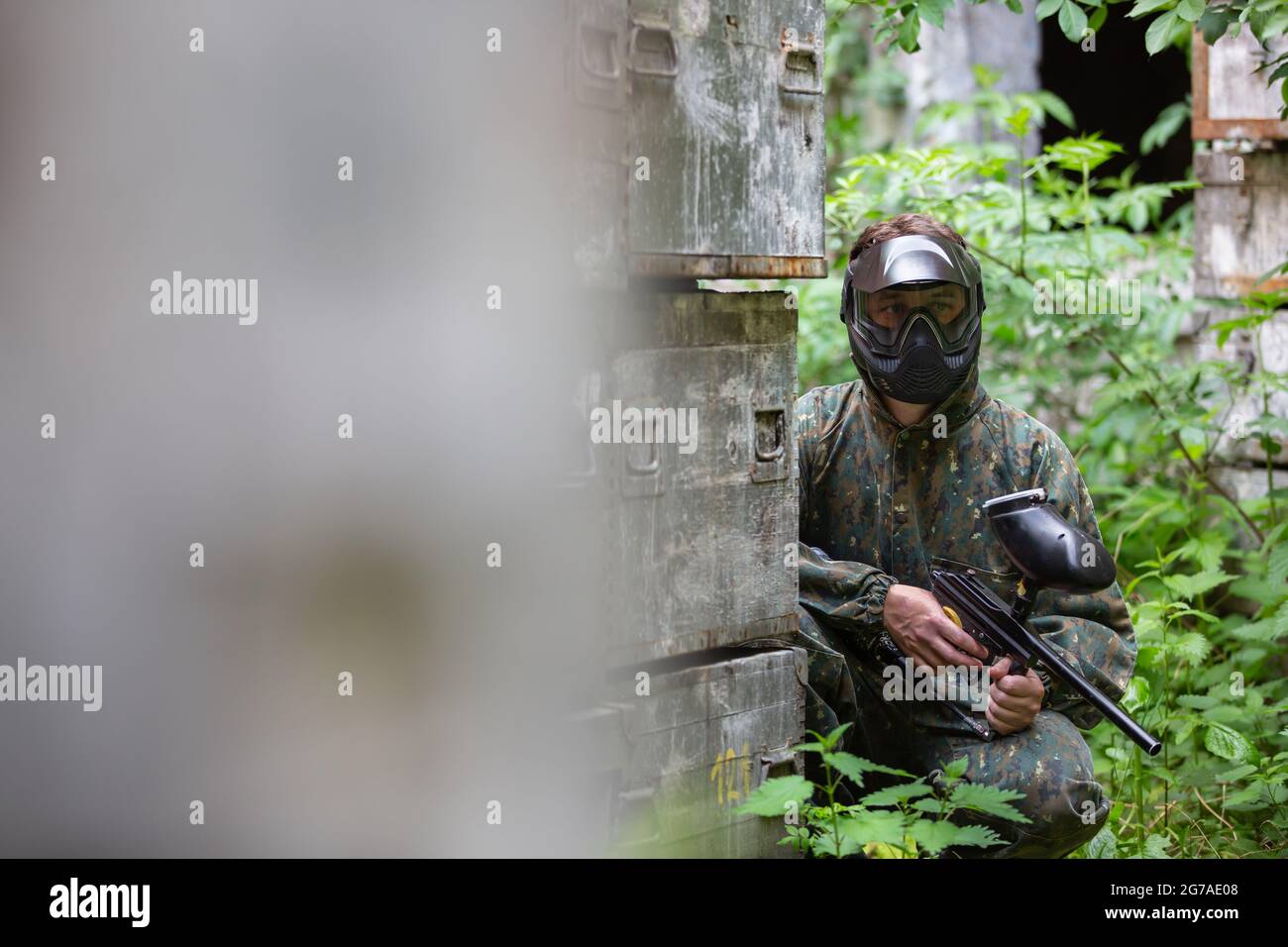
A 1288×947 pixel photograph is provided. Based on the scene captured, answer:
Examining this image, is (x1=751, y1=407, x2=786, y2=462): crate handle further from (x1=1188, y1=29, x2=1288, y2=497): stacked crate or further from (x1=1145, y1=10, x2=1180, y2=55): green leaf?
(x1=1188, y1=29, x2=1288, y2=497): stacked crate

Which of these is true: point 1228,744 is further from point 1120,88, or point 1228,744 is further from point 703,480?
point 1120,88

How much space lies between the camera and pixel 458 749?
7.89 ft

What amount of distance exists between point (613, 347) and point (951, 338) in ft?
3.32

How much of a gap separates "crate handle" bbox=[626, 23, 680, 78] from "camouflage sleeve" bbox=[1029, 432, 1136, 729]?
1.41m

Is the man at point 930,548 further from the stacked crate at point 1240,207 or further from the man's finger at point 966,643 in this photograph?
the stacked crate at point 1240,207

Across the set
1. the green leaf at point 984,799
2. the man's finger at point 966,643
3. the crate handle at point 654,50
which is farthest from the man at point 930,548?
the crate handle at point 654,50

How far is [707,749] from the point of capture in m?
2.79

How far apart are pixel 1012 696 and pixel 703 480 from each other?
0.97 meters

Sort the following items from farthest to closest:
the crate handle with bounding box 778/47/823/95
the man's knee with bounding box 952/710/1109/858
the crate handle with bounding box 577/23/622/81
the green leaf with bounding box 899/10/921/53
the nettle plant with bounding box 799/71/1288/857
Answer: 1. the nettle plant with bounding box 799/71/1288/857
2. the green leaf with bounding box 899/10/921/53
3. the man's knee with bounding box 952/710/1109/858
4. the crate handle with bounding box 778/47/823/95
5. the crate handle with bounding box 577/23/622/81

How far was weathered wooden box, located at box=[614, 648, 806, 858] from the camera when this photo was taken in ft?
8.68

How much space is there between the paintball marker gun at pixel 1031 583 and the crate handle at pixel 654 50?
1.20m

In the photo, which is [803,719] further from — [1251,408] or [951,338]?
[1251,408]

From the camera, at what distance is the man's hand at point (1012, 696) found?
3.14m

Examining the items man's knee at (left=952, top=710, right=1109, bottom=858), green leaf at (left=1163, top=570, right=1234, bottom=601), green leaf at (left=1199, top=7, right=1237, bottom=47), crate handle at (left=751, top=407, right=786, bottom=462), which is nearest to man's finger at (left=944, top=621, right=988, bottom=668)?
man's knee at (left=952, top=710, right=1109, bottom=858)
